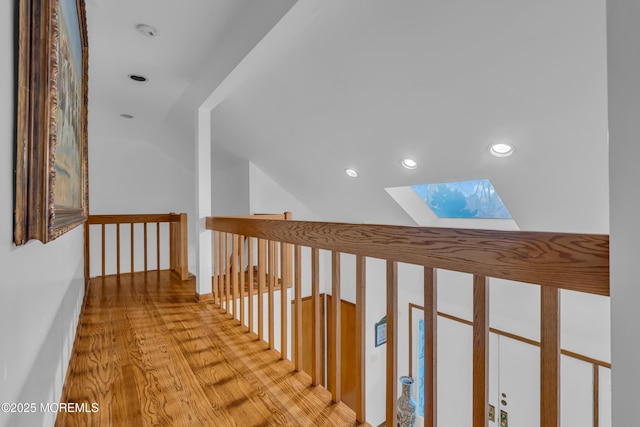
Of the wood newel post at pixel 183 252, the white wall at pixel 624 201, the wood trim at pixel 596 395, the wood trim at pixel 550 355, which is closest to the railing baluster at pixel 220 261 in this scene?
the wood newel post at pixel 183 252

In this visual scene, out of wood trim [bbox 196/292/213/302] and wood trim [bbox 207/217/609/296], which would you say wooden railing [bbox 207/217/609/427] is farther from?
wood trim [bbox 196/292/213/302]

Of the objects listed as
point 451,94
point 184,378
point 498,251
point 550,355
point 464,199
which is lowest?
point 184,378

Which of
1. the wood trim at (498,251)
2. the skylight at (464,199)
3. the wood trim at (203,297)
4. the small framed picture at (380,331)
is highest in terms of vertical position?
the skylight at (464,199)

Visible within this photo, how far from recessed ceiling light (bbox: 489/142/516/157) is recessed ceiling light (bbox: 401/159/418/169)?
0.68 m

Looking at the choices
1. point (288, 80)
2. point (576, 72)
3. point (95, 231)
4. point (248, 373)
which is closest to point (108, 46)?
point (288, 80)

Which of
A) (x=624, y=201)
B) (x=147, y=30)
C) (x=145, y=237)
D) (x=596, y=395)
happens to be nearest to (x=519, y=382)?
(x=596, y=395)

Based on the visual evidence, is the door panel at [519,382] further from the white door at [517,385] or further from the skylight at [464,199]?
the skylight at [464,199]

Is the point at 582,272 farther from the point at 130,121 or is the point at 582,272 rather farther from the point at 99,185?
the point at 99,185

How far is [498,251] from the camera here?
761 mm

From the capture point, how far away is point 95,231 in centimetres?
508

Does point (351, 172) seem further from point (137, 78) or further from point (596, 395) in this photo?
point (596, 395)

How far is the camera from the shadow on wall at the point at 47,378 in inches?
32.1

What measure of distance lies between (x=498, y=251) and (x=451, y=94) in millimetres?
1771

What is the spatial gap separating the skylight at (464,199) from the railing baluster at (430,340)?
262cm
